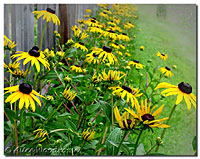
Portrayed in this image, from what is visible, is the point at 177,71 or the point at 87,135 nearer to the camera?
the point at 87,135

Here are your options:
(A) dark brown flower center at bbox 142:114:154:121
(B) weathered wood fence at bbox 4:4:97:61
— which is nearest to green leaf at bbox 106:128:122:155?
(A) dark brown flower center at bbox 142:114:154:121

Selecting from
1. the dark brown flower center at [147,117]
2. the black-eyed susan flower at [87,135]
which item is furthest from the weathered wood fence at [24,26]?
the dark brown flower center at [147,117]

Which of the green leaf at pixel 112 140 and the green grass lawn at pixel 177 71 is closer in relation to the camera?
the green leaf at pixel 112 140

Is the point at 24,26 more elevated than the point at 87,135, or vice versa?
the point at 24,26

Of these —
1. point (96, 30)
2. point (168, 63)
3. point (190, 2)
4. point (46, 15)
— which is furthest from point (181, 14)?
point (168, 63)

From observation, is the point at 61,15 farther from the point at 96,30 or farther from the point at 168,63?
the point at 168,63

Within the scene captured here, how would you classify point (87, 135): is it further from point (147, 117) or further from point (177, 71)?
point (177, 71)

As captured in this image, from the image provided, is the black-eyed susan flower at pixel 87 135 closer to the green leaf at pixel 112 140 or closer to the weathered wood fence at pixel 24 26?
the green leaf at pixel 112 140

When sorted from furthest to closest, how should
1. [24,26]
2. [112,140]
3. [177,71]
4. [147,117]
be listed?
[177,71] < [24,26] < [112,140] < [147,117]

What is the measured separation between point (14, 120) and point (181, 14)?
3.28 feet

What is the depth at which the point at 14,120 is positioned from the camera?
78 centimetres

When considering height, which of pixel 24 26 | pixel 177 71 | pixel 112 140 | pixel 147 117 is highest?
pixel 24 26

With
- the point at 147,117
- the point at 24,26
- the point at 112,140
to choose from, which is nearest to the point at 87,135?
the point at 112,140

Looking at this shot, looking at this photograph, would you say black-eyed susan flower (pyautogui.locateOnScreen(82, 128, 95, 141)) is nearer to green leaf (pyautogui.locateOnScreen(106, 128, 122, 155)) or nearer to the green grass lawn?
green leaf (pyautogui.locateOnScreen(106, 128, 122, 155))
